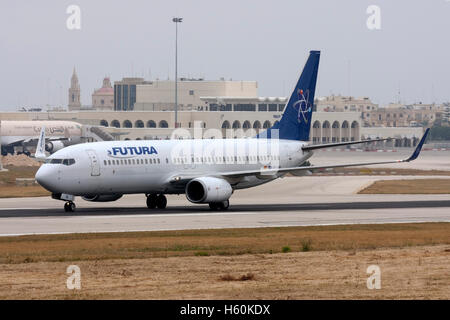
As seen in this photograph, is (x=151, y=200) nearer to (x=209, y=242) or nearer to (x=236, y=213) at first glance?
(x=236, y=213)

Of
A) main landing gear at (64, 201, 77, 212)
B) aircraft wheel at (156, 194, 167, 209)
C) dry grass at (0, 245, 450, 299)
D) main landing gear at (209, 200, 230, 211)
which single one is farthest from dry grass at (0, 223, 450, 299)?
aircraft wheel at (156, 194, 167, 209)

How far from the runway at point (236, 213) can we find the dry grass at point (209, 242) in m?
2.75

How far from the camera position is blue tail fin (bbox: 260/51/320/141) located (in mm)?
62875

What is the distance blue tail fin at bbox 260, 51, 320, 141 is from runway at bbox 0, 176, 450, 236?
469cm

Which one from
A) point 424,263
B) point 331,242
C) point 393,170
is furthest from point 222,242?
point 393,170

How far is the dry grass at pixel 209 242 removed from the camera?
32.9m

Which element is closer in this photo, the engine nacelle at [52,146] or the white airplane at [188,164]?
the white airplane at [188,164]

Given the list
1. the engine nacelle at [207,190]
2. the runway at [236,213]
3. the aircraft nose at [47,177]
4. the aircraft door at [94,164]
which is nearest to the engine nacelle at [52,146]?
the runway at [236,213]

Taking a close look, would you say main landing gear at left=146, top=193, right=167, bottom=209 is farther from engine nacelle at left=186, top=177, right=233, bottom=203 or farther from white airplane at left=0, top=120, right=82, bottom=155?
white airplane at left=0, top=120, right=82, bottom=155

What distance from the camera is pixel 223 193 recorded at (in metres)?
54.7

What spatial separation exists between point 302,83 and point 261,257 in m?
32.6

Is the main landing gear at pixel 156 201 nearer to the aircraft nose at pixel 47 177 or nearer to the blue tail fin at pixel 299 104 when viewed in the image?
the aircraft nose at pixel 47 177
